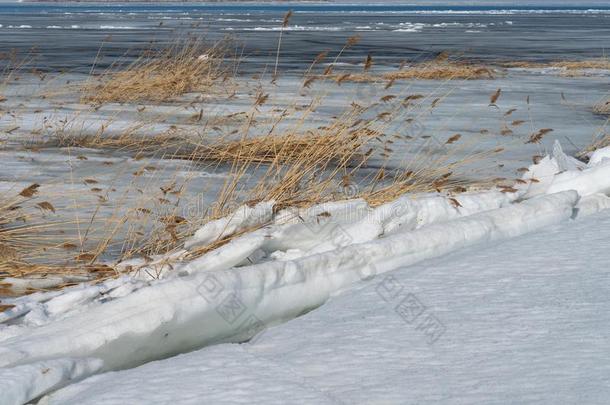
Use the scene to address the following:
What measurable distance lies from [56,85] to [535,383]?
11011mm

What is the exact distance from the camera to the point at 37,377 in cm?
241

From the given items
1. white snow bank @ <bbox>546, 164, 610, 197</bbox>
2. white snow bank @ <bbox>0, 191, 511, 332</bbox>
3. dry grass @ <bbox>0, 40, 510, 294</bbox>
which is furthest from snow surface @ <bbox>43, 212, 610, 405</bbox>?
white snow bank @ <bbox>546, 164, 610, 197</bbox>

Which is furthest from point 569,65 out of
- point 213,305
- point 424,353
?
point 424,353

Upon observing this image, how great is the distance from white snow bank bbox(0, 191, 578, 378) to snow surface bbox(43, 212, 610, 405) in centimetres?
14

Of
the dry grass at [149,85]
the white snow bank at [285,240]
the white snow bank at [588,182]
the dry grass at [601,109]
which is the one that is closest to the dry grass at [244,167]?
the dry grass at [149,85]

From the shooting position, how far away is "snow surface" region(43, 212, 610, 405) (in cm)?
232

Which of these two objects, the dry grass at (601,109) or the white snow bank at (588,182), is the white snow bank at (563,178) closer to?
the white snow bank at (588,182)

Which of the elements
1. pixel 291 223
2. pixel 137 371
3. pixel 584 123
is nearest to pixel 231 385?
pixel 137 371

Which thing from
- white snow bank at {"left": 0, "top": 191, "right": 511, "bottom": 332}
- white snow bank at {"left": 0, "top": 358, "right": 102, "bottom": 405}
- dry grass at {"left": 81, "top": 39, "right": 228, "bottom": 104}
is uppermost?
white snow bank at {"left": 0, "top": 358, "right": 102, "bottom": 405}

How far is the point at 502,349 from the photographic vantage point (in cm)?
261

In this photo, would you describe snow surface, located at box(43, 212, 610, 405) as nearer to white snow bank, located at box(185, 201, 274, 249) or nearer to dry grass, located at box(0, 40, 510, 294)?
white snow bank, located at box(185, 201, 274, 249)

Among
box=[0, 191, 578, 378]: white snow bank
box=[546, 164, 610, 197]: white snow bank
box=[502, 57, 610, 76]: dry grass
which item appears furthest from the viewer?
box=[502, 57, 610, 76]: dry grass

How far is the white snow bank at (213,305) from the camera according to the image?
2.70m

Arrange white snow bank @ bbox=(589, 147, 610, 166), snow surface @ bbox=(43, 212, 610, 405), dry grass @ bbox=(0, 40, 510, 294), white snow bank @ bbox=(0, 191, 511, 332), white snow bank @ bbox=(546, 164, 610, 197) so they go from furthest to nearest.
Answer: white snow bank @ bbox=(589, 147, 610, 166), white snow bank @ bbox=(546, 164, 610, 197), dry grass @ bbox=(0, 40, 510, 294), white snow bank @ bbox=(0, 191, 511, 332), snow surface @ bbox=(43, 212, 610, 405)
